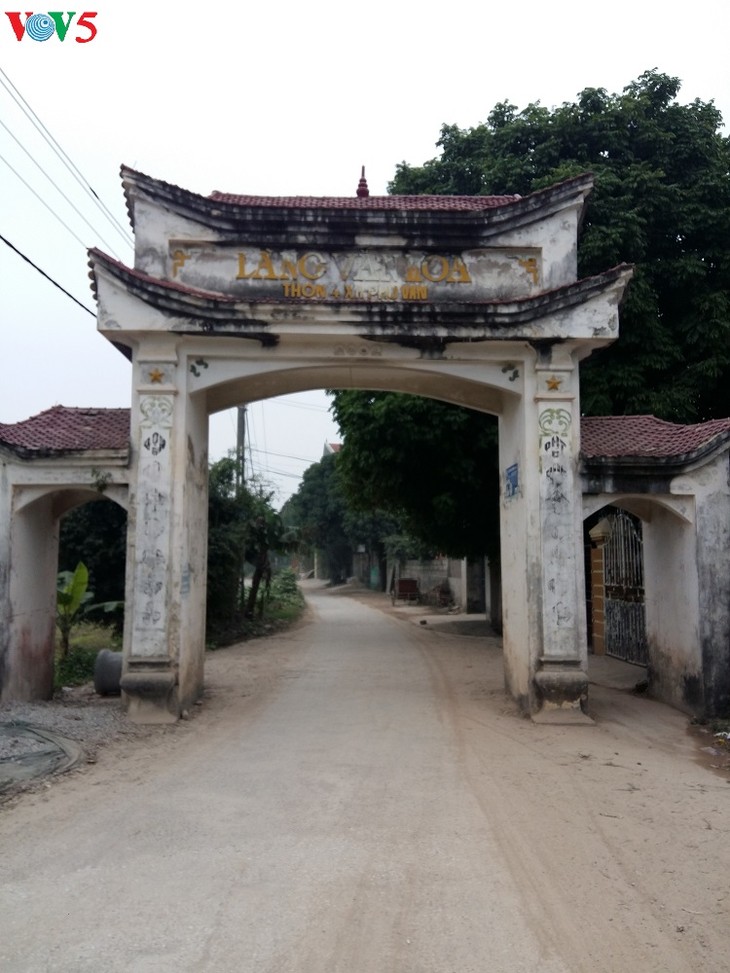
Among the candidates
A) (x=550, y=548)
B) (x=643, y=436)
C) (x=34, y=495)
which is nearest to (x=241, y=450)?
(x=34, y=495)

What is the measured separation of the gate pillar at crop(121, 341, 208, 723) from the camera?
925 centimetres

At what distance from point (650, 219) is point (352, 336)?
26.9 ft

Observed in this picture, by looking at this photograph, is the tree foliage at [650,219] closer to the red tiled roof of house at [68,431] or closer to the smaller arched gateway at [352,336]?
the smaller arched gateway at [352,336]

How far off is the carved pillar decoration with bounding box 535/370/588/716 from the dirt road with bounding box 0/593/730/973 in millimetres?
570

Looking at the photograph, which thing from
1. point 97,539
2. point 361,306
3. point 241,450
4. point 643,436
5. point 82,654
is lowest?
point 82,654

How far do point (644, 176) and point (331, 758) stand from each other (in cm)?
1205

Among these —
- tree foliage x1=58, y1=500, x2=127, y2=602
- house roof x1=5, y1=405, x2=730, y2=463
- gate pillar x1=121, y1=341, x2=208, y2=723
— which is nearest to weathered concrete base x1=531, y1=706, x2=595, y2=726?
house roof x1=5, y1=405, x2=730, y2=463

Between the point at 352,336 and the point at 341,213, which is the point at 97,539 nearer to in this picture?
the point at 352,336

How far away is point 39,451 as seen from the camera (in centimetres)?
961

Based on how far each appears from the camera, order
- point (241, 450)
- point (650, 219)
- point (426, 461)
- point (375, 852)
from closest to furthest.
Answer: point (375, 852) < point (650, 219) < point (426, 461) < point (241, 450)

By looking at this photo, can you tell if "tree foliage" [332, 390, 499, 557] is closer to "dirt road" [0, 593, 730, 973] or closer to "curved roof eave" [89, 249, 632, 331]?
"curved roof eave" [89, 249, 632, 331]

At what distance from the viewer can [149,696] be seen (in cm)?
917

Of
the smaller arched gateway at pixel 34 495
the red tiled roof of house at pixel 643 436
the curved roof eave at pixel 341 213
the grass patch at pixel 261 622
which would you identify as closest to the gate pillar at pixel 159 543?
the smaller arched gateway at pixel 34 495

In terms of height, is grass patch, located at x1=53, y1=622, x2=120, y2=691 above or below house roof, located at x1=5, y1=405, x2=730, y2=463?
below
